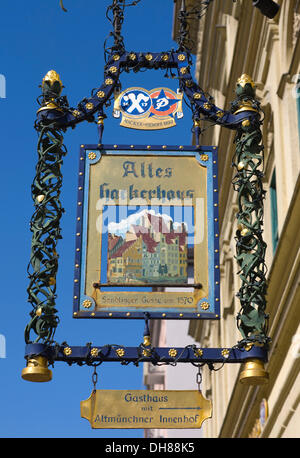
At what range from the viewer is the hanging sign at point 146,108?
380 inches

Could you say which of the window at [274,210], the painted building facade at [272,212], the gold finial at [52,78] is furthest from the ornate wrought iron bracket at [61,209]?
the window at [274,210]

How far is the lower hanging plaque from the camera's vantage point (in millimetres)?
8281

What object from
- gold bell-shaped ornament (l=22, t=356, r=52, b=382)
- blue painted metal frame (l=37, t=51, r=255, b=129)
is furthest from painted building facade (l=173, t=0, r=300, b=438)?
gold bell-shaped ornament (l=22, t=356, r=52, b=382)

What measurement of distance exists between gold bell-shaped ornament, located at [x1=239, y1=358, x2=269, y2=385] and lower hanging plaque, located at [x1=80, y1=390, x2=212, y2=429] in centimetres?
45

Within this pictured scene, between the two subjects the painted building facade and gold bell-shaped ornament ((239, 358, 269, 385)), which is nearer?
gold bell-shaped ornament ((239, 358, 269, 385))

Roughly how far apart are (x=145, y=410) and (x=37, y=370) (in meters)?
1.05

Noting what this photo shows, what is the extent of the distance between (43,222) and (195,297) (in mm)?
1697

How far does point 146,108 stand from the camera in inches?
383

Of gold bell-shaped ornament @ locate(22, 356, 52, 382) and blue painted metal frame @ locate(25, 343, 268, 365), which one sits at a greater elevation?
blue painted metal frame @ locate(25, 343, 268, 365)

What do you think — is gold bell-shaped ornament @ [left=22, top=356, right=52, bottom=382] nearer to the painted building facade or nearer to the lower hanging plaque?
the lower hanging plaque

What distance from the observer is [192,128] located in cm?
967

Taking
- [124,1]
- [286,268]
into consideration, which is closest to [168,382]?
[286,268]

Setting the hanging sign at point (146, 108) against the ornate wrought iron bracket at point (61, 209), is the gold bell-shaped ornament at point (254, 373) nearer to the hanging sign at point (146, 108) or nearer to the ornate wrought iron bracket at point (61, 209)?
the ornate wrought iron bracket at point (61, 209)

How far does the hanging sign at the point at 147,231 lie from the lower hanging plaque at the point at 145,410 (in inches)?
29.4
